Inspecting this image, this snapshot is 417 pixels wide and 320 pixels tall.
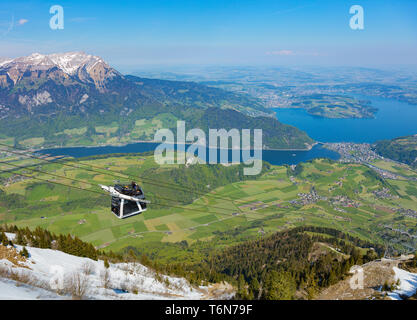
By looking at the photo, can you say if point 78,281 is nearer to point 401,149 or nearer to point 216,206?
point 216,206

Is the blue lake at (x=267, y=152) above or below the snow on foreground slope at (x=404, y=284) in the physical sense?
below

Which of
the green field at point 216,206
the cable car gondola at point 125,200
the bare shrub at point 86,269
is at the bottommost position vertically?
the green field at point 216,206

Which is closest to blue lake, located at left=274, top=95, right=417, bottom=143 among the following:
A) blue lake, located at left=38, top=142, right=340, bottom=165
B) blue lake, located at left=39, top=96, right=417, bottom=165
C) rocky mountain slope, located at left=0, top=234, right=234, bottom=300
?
blue lake, located at left=39, top=96, right=417, bottom=165

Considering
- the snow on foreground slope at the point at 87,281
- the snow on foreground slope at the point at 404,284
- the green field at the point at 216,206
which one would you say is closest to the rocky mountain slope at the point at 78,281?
the snow on foreground slope at the point at 87,281

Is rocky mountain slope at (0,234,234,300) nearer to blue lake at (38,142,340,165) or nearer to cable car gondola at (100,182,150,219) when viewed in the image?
cable car gondola at (100,182,150,219)

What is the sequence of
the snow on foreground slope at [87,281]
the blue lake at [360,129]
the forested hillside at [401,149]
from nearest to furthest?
the snow on foreground slope at [87,281] < the forested hillside at [401,149] < the blue lake at [360,129]

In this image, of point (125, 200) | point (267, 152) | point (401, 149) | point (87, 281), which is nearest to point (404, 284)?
point (125, 200)

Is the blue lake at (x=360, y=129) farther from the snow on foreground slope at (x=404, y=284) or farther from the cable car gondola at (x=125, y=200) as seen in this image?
the cable car gondola at (x=125, y=200)
